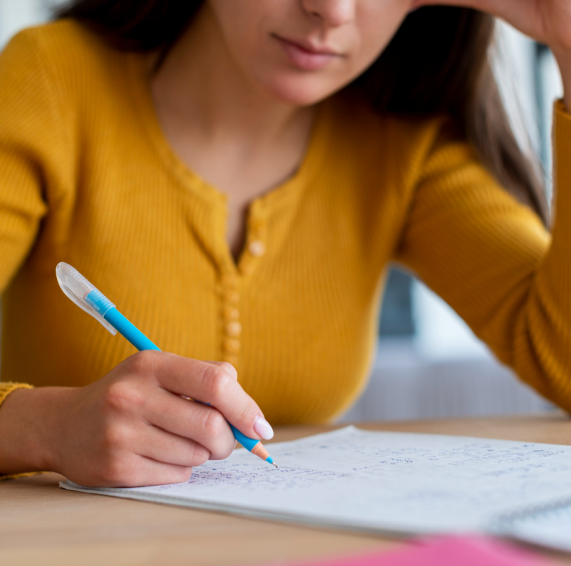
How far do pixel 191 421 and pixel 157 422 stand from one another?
3 cm

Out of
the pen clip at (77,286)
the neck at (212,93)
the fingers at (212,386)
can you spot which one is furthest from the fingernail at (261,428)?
the neck at (212,93)

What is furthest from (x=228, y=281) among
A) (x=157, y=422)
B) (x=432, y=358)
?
(x=432, y=358)

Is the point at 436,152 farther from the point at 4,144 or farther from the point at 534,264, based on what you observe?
the point at 4,144

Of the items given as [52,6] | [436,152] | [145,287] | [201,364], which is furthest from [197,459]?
[52,6]

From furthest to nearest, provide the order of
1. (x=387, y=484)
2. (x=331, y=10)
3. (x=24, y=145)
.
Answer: (x=24, y=145) < (x=331, y=10) < (x=387, y=484)

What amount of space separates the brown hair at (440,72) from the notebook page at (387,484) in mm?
578

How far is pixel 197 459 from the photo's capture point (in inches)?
19.3

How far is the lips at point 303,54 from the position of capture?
0.77m

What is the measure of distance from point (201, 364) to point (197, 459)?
7 centimetres

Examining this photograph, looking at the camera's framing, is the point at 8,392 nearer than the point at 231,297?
Yes

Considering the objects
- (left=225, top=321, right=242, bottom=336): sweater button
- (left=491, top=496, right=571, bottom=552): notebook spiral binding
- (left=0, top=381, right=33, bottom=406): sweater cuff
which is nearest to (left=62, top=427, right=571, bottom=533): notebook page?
(left=491, top=496, right=571, bottom=552): notebook spiral binding

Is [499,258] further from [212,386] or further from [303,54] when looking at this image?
[212,386]

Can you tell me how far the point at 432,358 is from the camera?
301 centimetres

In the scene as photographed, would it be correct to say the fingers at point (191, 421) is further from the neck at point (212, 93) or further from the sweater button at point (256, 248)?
the neck at point (212, 93)
